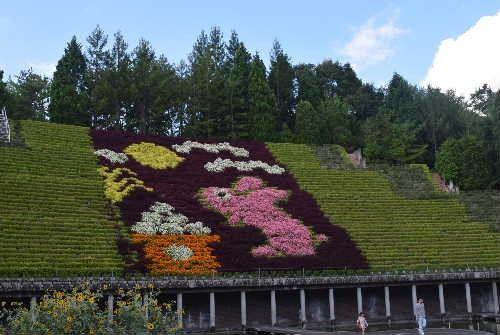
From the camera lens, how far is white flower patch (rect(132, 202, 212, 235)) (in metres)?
49.7

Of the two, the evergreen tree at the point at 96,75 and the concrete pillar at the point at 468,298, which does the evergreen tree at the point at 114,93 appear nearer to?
the evergreen tree at the point at 96,75

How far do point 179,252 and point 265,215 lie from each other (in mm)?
11832

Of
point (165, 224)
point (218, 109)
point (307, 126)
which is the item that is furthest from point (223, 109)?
point (165, 224)

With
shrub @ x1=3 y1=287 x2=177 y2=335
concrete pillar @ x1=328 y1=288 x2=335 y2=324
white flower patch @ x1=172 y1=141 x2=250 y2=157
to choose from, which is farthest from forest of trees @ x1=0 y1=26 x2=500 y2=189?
shrub @ x1=3 y1=287 x2=177 y2=335

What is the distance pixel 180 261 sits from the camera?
45.1 metres

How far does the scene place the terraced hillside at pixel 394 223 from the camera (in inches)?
2050

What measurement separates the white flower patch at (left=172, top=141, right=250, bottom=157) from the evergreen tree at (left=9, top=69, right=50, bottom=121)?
35.4 m

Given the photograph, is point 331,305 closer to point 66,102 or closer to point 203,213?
point 203,213

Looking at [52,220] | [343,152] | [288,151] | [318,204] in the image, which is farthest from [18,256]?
[343,152]

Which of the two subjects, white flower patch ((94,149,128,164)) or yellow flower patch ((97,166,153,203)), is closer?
yellow flower patch ((97,166,153,203))

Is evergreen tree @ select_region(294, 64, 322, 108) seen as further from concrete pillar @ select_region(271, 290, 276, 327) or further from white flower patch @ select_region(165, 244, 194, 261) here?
concrete pillar @ select_region(271, 290, 276, 327)

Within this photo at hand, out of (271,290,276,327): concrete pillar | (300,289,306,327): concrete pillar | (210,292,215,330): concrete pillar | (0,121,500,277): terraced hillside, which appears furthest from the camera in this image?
(0,121,500,277): terraced hillside

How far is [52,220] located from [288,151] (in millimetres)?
38346

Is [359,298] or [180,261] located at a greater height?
[180,261]
